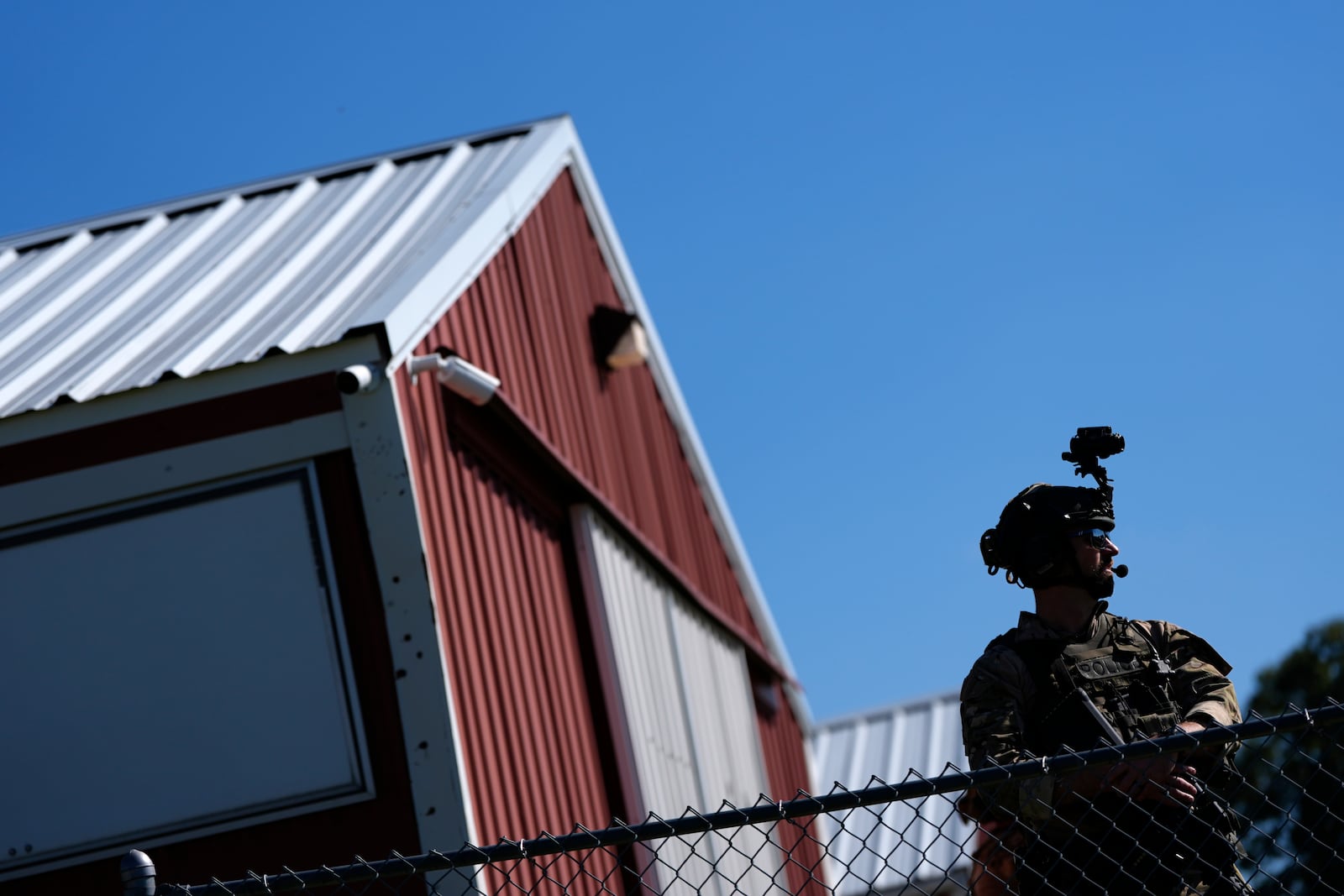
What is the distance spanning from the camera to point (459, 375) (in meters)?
7.39

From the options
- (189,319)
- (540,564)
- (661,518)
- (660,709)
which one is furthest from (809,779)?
(189,319)

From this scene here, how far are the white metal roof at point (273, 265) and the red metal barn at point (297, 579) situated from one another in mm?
33

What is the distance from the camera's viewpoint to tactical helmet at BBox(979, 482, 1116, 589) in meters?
4.17

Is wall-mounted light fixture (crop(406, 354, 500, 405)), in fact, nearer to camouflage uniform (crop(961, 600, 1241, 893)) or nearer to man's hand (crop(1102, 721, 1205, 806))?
camouflage uniform (crop(961, 600, 1241, 893))

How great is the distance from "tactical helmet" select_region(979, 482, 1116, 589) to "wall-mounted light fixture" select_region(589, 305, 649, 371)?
268 inches

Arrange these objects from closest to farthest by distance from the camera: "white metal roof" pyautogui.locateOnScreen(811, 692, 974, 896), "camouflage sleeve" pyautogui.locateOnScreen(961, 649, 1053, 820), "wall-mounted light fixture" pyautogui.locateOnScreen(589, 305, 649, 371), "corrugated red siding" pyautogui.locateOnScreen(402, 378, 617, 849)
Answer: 1. "camouflage sleeve" pyautogui.locateOnScreen(961, 649, 1053, 820)
2. "corrugated red siding" pyautogui.locateOnScreen(402, 378, 617, 849)
3. "wall-mounted light fixture" pyautogui.locateOnScreen(589, 305, 649, 371)
4. "white metal roof" pyautogui.locateOnScreen(811, 692, 974, 896)

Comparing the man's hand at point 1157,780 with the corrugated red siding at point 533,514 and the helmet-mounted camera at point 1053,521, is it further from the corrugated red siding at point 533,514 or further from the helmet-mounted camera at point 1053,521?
the corrugated red siding at point 533,514

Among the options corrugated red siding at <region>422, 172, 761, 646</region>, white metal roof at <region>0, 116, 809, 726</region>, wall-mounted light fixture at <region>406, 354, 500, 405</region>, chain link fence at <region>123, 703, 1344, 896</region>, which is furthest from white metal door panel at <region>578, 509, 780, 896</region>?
chain link fence at <region>123, 703, 1344, 896</region>

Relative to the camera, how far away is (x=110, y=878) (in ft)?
21.1

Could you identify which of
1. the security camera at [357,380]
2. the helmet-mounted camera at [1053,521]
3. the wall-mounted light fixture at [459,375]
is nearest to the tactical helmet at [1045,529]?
the helmet-mounted camera at [1053,521]

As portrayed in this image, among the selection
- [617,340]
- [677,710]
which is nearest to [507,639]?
[677,710]

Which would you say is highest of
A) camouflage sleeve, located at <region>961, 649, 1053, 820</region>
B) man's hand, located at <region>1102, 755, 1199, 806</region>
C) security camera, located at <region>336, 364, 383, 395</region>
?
security camera, located at <region>336, 364, 383, 395</region>

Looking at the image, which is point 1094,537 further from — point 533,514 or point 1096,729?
point 533,514

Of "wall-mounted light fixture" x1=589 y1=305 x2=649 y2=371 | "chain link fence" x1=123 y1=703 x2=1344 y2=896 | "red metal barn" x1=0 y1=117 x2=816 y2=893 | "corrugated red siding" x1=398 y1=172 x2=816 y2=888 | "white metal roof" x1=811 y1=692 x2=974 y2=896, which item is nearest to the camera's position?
"chain link fence" x1=123 y1=703 x2=1344 y2=896
